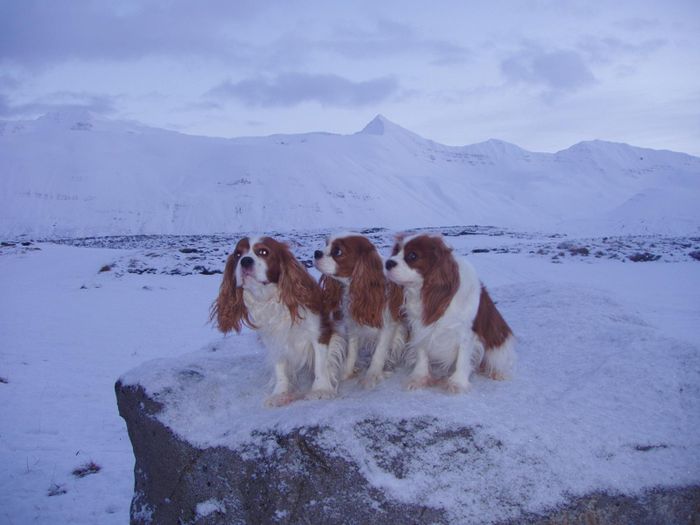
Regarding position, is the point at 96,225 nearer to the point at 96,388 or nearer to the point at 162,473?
the point at 96,388

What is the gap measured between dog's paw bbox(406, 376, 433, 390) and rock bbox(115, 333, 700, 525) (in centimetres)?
11

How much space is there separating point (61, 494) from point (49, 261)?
62.3 ft

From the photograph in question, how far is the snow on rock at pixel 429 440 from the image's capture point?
3062 millimetres

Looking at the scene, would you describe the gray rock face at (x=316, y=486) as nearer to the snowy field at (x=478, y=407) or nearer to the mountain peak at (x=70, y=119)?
the snowy field at (x=478, y=407)

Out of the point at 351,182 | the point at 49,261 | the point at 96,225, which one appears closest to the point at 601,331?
the point at 49,261

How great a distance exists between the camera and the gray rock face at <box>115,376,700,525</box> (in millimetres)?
3014

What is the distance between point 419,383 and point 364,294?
26.1 inches

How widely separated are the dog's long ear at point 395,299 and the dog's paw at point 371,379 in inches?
15.7

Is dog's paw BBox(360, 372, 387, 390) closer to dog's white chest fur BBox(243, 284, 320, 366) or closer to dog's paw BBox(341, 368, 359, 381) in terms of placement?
dog's paw BBox(341, 368, 359, 381)

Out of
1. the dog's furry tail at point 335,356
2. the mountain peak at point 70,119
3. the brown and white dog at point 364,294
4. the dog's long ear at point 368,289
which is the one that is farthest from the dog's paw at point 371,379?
the mountain peak at point 70,119

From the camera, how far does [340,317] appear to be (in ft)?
13.6

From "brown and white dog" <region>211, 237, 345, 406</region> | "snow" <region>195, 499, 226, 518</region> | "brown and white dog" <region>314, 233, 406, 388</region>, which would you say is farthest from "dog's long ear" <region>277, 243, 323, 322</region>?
"snow" <region>195, 499, 226, 518</region>

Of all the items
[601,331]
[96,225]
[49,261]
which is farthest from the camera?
[96,225]

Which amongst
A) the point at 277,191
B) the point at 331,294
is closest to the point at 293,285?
the point at 331,294
